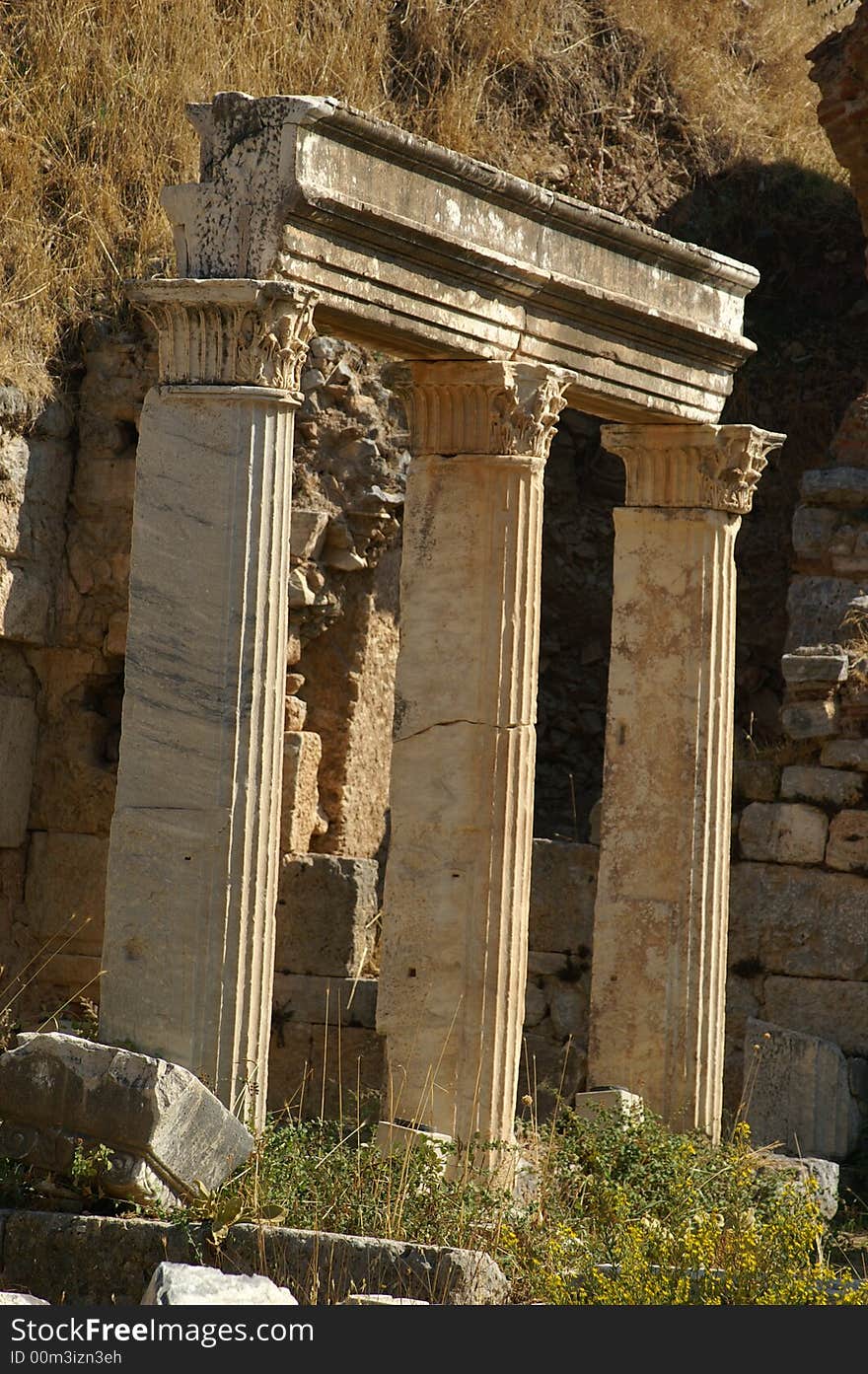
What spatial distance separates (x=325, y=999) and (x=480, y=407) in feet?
15.3

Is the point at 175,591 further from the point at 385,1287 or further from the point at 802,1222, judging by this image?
the point at 802,1222

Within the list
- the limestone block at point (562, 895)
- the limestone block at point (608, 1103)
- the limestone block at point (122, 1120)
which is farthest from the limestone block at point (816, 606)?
the limestone block at point (122, 1120)

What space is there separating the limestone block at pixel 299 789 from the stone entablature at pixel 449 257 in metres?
3.13

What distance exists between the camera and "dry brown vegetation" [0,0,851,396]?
42.3ft

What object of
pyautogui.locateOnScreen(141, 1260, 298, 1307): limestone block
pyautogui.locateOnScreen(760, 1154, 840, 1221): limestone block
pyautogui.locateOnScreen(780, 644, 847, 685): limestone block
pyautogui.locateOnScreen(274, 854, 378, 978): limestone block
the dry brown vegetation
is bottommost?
pyautogui.locateOnScreen(760, 1154, 840, 1221): limestone block

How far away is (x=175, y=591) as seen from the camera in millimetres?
8469

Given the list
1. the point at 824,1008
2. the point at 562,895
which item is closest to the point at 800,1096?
the point at 824,1008

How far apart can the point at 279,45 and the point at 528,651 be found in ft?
20.7

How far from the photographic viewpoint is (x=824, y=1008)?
13203 mm

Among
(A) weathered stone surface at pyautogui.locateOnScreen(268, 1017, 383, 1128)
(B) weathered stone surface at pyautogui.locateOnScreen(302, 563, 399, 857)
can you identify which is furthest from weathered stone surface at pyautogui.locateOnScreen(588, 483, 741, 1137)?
(B) weathered stone surface at pyautogui.locateOnScreen(302, 563, 399, 857)

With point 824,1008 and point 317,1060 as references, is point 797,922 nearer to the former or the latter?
point 824,1008

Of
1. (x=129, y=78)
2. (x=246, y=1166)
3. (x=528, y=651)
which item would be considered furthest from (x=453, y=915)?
(x=129, y=78)

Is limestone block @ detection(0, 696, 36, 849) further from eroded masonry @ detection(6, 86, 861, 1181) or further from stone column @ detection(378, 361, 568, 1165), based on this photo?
stone column @ detection(378, 361, 568, 1165)

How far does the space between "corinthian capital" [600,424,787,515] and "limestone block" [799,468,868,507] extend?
129 inches
